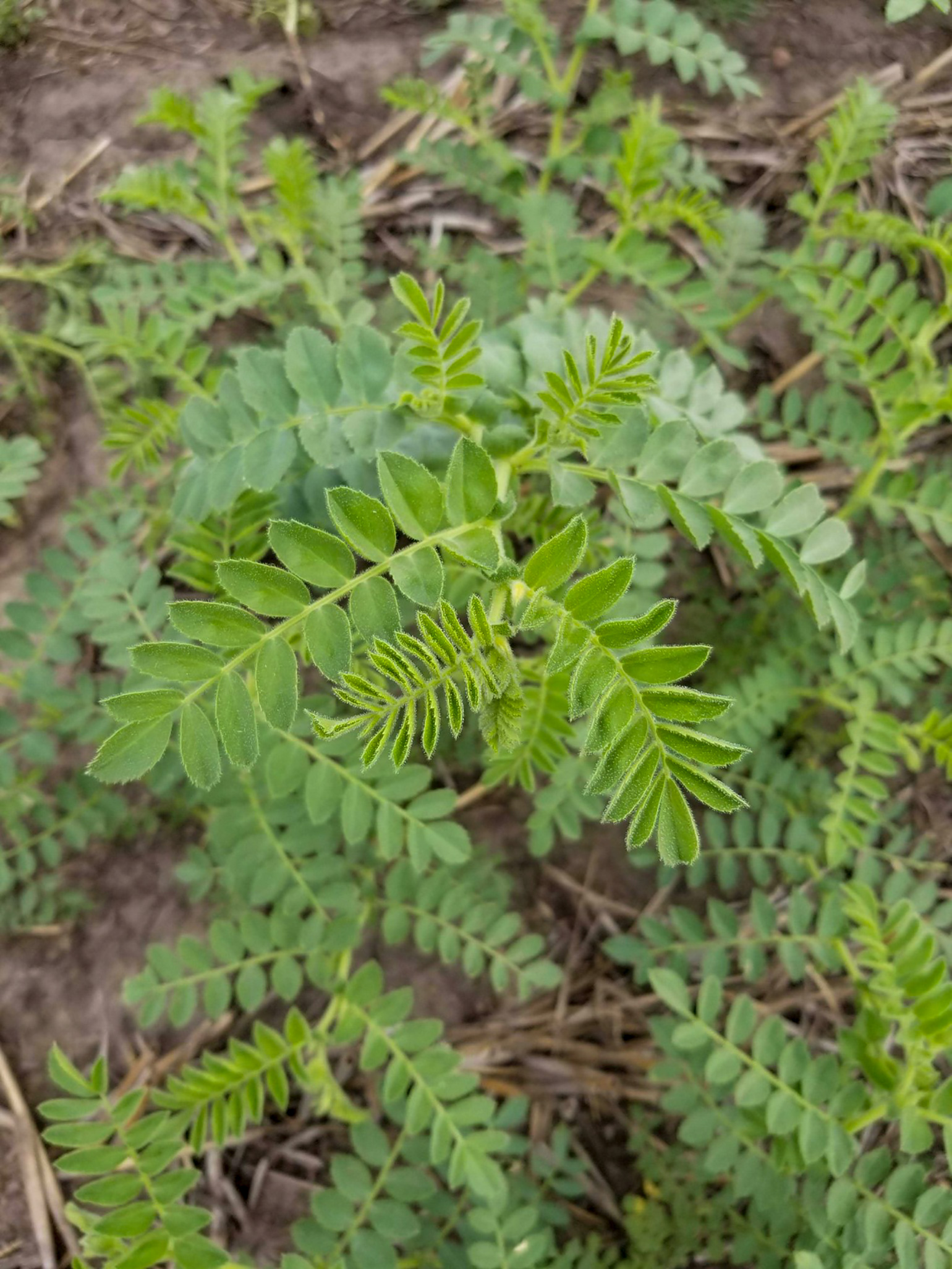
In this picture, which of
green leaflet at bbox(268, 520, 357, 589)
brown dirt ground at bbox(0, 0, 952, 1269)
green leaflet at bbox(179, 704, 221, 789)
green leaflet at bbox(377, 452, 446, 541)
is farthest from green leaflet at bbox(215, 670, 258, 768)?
brown dirt ground at bbox(0, 0, 952, 1269)

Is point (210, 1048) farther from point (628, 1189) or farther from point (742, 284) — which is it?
point (742, 284)

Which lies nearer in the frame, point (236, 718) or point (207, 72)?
point (236, 718)

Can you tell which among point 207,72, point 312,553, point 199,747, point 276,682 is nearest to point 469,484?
point 312,553

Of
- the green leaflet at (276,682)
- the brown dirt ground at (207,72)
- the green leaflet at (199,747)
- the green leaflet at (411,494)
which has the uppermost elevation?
the brown dirt ground at (207,72)

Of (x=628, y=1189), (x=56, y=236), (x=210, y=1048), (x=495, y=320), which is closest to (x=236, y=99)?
(x=495, y=320)

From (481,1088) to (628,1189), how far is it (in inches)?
14.9

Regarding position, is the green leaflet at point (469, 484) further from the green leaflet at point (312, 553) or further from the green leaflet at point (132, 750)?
the green leaflet at point (132, 750)

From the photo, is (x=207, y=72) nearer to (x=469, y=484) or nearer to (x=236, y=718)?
(x=469, y=484)

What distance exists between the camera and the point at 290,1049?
1.48 m

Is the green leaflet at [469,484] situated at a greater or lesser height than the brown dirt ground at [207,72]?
lesser

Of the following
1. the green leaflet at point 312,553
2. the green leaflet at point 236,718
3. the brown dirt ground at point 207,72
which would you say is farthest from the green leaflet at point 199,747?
the brown dirt ground at point 207,72

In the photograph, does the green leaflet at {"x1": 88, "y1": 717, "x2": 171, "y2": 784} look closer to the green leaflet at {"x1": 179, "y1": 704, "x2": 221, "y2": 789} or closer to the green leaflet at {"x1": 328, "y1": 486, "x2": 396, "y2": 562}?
the green leaflet at {"x1": 179, "y1": 704, "x2": 221, "y2": 789}

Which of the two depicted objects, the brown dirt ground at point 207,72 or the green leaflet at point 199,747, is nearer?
the green leaflet at point 199,747

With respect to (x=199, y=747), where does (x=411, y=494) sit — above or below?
above
